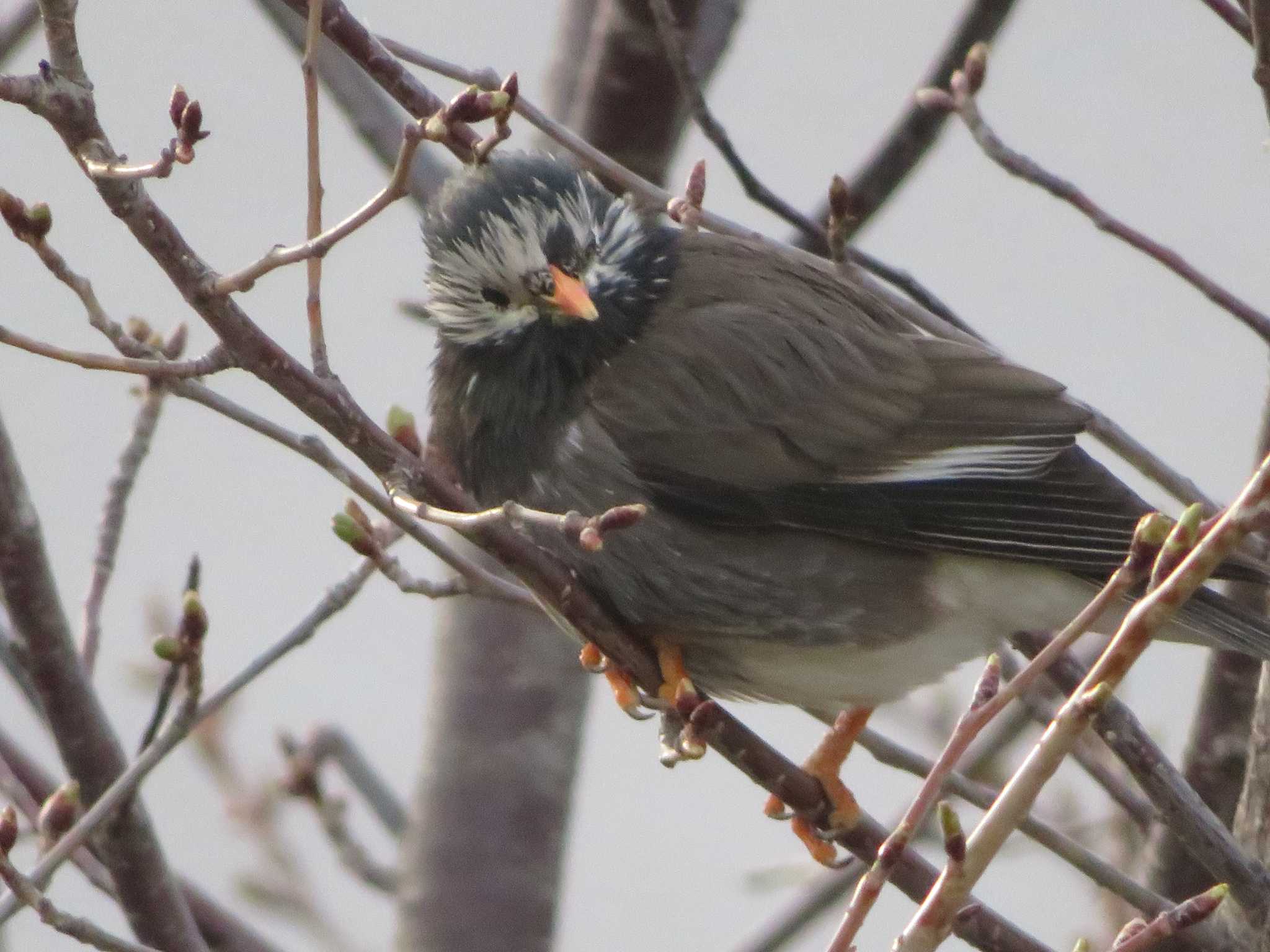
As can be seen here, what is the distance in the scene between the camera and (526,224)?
131 inches

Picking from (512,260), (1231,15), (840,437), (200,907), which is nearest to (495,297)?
(512,260)

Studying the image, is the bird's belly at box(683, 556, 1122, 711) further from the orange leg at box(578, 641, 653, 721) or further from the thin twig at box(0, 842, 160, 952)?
the thin twig at box(0, 842, 160, 952)

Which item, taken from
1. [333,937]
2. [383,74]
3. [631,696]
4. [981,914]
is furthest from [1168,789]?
[333,937]

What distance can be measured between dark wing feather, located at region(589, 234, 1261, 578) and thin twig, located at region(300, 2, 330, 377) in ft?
3.56

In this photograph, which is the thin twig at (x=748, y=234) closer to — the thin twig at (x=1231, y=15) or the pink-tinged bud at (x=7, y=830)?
the thin twig at (x=1231, y=15)

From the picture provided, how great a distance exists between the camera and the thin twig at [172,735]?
8.84 ft

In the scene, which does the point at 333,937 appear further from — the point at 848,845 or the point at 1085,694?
the point at 1085,694

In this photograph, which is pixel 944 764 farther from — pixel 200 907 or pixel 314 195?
pixel 200 907

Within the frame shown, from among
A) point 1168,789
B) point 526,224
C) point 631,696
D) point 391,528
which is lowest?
point 1168,789

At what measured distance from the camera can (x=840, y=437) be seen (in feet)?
11.4

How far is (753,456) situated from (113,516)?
117 centimetres

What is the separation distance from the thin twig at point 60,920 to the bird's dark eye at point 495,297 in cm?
135

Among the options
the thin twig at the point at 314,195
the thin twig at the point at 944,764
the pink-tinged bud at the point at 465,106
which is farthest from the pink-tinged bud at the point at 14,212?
the thin twig at the point at 944,764

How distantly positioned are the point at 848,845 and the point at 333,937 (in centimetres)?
154
